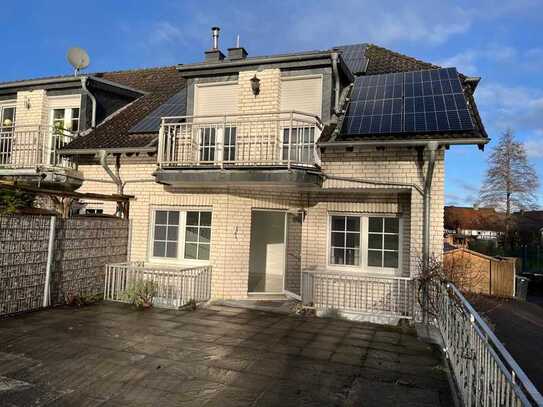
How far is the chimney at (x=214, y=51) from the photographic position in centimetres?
1222

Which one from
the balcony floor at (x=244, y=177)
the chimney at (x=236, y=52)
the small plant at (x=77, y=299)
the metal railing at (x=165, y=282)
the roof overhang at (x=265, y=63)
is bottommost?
the small plant at (x=77, y=299)

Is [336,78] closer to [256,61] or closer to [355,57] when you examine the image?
[256,61]

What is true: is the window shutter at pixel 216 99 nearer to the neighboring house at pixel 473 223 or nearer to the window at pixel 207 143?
the window at pixel 207 143

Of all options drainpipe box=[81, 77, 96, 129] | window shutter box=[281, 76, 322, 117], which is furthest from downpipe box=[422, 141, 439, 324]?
drainpipe box=[81, 77, 96, 129]

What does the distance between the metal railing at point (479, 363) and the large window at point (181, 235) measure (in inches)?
233

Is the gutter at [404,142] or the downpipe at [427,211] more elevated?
the gutter at [404,142]

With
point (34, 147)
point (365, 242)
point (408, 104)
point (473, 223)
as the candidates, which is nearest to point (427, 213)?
point (365, 242)

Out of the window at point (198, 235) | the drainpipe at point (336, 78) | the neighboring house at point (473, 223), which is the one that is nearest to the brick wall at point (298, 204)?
the window at point (198, 235)

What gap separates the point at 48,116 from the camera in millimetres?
12289

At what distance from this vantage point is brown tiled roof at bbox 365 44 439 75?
11.8 metres

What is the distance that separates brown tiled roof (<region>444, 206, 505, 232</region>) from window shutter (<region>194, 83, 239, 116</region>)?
29901 mm

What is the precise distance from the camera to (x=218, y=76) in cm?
1031

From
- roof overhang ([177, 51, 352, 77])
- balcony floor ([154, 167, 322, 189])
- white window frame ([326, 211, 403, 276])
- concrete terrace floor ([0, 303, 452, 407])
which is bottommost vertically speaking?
concrete terrace floor ([0, 303, 452, 407])

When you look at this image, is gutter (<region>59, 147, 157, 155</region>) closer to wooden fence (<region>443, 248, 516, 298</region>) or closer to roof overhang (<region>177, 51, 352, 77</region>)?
roof overhang (<region>177, 51, 352, 77</region>)
